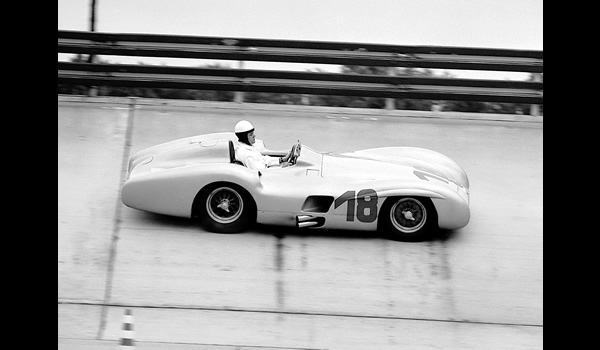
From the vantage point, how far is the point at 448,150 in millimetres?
9891

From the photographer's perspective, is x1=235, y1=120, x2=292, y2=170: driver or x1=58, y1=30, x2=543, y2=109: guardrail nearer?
x1=235, y1=120, x2=292, y2=170: driver

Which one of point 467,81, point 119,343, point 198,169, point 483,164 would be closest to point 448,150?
point 483,164

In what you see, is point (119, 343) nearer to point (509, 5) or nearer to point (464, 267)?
point (464, 267)

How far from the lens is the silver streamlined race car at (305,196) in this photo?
24.8 ft

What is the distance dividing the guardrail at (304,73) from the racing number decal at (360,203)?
3567 millimetres

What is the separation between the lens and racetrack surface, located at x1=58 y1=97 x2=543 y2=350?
21.3 feet

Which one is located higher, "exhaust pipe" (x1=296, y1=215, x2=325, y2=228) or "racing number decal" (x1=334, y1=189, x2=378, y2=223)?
"racing number decal" (x1=334, y1=189, x2=378, y2=223)

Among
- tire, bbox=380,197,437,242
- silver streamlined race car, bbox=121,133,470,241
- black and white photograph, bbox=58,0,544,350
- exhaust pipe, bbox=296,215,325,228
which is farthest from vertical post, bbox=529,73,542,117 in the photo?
exhaust pipe, bbox=296,215,325,228

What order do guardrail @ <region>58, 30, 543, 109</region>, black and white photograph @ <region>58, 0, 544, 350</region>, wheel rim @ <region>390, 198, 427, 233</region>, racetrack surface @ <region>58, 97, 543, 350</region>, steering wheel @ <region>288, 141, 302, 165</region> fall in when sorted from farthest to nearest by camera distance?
guardrail @ <region>58, 30, 543, 109</region>, steering wheel @ <region>288, 141, 302, 165</region>, wheel rim @ <region>390, 198, 427, 233</region>, black and white photograph @ <region>58, 0, 544, 350</region>, racetrack surface @ <region>58, 97, 543, 350</region>

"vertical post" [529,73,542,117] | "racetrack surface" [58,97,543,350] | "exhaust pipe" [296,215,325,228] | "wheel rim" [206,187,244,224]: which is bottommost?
"racetrack surface" [58,97,543,350]

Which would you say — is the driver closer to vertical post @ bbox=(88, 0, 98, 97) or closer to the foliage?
the foliage

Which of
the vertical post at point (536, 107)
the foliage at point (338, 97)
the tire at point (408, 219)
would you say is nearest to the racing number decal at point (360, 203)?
the tire at point (408, 219)

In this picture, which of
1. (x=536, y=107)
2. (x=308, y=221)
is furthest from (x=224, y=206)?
(x=536, y=107)

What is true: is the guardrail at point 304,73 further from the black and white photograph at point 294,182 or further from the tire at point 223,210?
the tire at point 223,210
